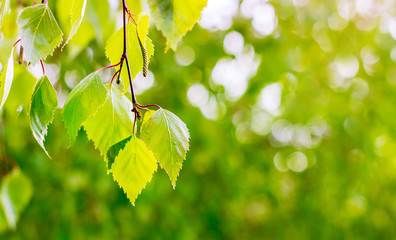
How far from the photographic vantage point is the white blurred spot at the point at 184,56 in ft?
7.36

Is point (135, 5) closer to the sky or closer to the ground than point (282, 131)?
closer to the sky

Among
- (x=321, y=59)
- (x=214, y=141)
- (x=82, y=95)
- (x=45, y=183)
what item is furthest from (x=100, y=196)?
(x=82, y=95)

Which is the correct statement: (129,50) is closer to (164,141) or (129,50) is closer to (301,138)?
(164,141)

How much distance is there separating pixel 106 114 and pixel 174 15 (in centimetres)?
12

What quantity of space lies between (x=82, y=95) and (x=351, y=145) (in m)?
2.45

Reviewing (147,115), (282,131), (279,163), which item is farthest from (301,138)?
(147,115)

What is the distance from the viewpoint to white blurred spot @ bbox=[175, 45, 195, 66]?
224 cm

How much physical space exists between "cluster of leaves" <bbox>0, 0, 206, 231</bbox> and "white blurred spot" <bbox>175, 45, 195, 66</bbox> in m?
1.79

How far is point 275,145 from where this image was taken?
2.74 meters

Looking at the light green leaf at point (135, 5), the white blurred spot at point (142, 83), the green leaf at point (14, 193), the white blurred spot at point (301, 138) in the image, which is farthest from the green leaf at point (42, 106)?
the white blurred spot at point (301, 138)

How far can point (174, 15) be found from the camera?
1.27ft

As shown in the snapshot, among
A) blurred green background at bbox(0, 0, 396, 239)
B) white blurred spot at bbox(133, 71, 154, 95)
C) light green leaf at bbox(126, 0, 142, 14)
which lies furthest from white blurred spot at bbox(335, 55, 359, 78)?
light green leaf at bbox(126, 0, 142, 14)

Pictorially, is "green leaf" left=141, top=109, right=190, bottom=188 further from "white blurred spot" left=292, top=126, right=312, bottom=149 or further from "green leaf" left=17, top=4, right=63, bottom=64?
"white blurred spot" left=292, top=126, right=312, bottom=149

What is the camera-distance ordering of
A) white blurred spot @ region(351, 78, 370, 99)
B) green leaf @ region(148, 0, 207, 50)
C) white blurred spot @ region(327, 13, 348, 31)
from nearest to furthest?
green leaf @ region(148, 0, 207, 50) < white blurred spot @ region(327, 13, 348, 31) < white blurred spot @ region(351, 78, 370, 99)
